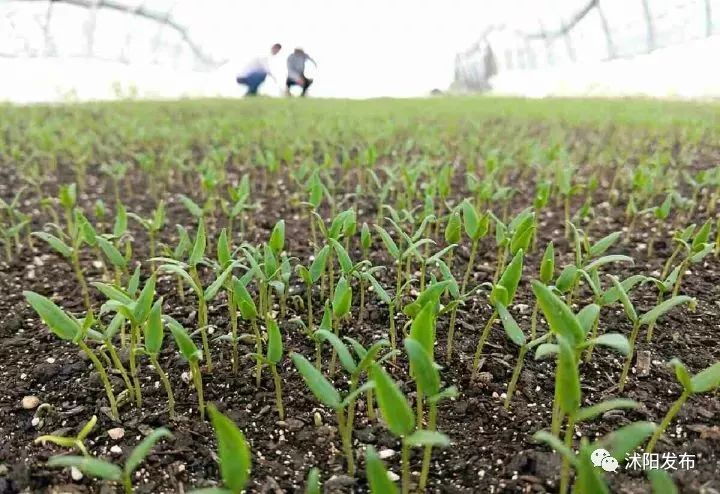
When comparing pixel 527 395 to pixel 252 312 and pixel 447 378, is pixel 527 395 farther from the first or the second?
pixel 252 312

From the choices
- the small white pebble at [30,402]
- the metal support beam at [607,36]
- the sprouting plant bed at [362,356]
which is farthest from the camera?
the metal support beam at [607,36]

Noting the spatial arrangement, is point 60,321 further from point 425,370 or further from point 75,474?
point 425,370

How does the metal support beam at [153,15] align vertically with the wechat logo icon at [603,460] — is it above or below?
above

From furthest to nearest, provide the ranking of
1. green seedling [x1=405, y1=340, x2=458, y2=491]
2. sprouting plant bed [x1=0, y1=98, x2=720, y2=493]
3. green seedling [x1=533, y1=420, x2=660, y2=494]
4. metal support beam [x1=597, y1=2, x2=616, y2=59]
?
metal support beam [x1=597, y1=2, x2=616, y2=59], sprouting plant bed [x1=0, y1=98, x2=720, y2=493], green seedling [x1=405, y1=340, x2=458, y2=491], green seedling [x1=533, y1=420, x2=660, y2=494]

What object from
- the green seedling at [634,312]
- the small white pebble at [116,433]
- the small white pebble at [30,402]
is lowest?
the small white pebble at [116,433]

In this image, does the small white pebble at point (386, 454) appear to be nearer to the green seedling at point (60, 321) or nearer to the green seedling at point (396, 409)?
the green seedling at point (396, 409)

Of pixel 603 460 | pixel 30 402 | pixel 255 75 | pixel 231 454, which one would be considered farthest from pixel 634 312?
pixel 255 75

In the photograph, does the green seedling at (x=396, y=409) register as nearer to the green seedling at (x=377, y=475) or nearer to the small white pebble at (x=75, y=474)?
the green seedling at (x=377, y=475)

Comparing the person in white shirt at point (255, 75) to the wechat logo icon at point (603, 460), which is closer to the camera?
the wechat logo icon at point (603, 460)

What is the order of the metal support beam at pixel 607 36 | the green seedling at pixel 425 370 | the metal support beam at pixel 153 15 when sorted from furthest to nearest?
the metal support beam at pixel 153 15, the metal support beam at pixel 607 36, the green seedling at pixel 425 370

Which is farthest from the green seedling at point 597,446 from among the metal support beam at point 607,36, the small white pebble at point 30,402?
the metal support beam at point 607,36

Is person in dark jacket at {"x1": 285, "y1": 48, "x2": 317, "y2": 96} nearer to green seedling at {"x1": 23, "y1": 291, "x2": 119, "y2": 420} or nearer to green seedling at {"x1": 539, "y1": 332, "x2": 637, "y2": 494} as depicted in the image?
green seedling at {"x1": 23, "y1": 291, "x2": 119, "y2": 420}

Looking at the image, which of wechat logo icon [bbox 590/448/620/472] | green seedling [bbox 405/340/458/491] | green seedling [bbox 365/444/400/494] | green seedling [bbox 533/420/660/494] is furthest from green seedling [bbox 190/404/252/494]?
wechat logo icon [bbox 590/448/620/472]

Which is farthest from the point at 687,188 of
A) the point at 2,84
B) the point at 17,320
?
the point at 2,84
